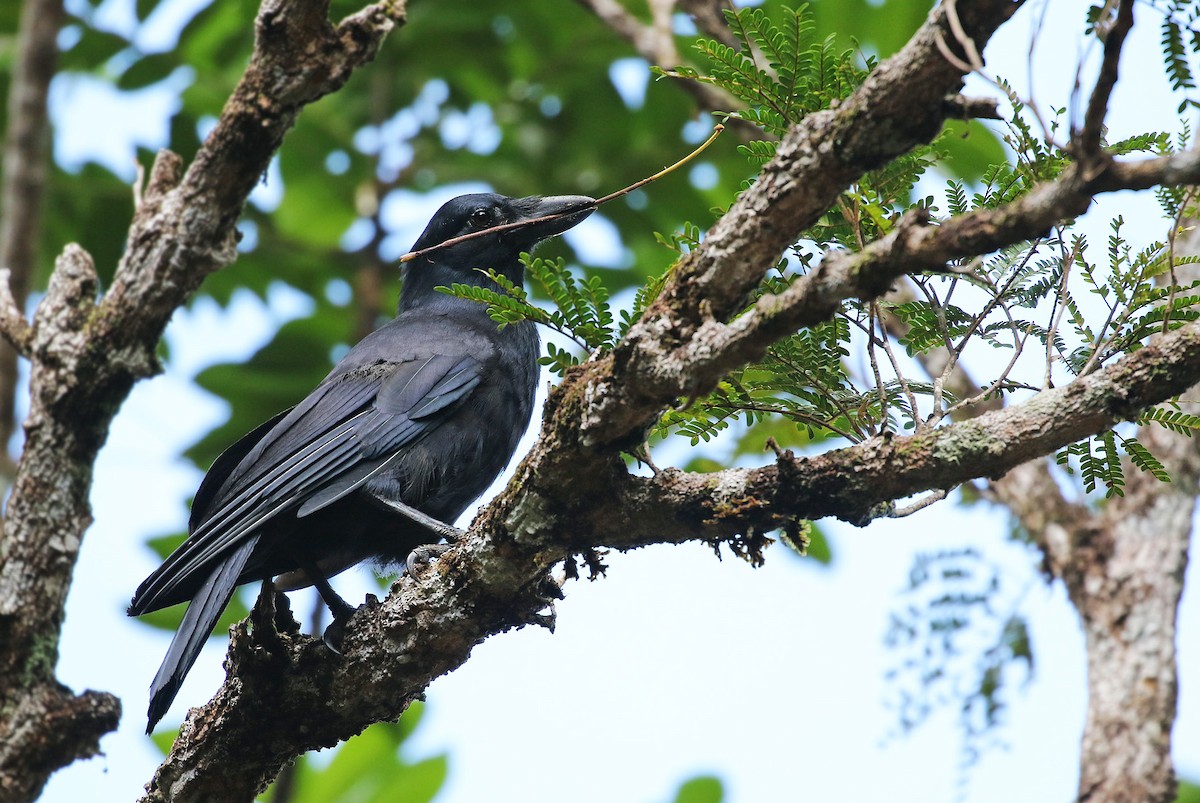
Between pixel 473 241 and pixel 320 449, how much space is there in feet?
5.09

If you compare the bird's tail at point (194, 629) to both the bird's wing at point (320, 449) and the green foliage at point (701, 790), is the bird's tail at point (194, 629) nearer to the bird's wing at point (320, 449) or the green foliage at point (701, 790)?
the bird's wing at point (320, 449)

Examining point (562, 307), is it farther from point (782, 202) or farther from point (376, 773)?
point (376, 773)

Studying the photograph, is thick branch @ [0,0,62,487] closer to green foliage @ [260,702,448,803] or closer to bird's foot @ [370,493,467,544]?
green foliage @ [260,702,448,803]

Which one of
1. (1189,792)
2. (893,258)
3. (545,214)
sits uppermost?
(545,214)

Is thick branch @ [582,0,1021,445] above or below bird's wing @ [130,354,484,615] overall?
below

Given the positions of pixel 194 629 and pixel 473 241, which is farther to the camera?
pixel 473 241

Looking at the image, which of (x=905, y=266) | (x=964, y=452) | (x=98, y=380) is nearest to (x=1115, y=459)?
(x=964, y=452)

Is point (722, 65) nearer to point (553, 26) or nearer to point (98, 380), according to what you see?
point (98, 380)

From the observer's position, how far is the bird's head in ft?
16.1

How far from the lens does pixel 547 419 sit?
2592 millimetres

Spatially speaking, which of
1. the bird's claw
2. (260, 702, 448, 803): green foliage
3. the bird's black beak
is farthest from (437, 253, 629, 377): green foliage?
(260, 702, 448, 803): green foliage

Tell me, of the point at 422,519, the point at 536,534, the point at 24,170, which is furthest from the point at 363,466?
the point at 24,170

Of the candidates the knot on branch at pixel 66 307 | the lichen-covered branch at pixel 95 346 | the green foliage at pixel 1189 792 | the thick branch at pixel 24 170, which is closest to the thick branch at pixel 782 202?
the lichen-covered branch at pixel 95 346

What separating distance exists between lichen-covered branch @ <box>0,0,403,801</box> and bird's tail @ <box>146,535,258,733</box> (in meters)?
0.91
